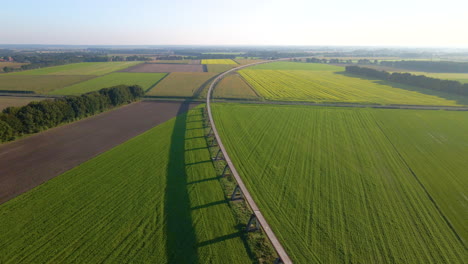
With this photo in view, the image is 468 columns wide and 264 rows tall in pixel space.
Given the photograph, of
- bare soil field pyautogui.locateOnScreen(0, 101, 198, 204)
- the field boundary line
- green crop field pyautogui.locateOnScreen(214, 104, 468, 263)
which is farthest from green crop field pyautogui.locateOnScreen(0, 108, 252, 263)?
the field boundary line

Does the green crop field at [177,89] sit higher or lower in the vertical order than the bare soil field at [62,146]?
higher

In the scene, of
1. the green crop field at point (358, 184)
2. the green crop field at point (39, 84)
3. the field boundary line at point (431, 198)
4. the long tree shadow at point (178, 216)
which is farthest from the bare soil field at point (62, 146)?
the green crop field at point (39, 84)

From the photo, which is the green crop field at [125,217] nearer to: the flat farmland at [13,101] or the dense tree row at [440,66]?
the flat farmland at [13,101]

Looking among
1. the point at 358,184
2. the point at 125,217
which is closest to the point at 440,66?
the point at 358,184

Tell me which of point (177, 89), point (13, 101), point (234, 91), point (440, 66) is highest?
point (440, 66)

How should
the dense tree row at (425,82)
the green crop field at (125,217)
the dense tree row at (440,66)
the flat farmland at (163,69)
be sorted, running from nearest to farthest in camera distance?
the green crop field at (125,217) → the dense tree row at (425,82) → the flat farmland at (163,69) → the dense tree row at (440,66)

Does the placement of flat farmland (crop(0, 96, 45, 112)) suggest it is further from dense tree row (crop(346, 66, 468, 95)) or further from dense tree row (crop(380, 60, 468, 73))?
dense tree row (crop(380, 60, 468, 73))

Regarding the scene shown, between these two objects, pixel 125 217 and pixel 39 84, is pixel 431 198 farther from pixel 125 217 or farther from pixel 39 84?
pixel 39 84
